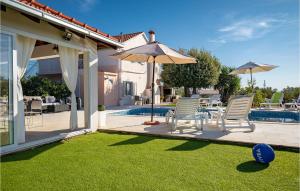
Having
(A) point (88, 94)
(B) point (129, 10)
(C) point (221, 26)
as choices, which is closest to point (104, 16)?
(B) point (129, 10)

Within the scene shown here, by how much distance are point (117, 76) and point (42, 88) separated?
7387mm

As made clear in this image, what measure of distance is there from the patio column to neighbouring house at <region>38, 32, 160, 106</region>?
1268 cm

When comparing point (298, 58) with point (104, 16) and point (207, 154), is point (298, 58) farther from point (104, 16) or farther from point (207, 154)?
point (104, 16)

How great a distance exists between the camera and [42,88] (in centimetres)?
1820

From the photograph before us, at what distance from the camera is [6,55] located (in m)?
5.58

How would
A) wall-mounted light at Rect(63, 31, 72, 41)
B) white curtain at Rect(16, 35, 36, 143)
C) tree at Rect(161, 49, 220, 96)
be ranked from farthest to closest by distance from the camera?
tree at Rect(161, 49, 220, 96) → wall-mounted light at Rect(63, 31, 72, 41) → white curtain at Rect(16, 35, 36, 143)

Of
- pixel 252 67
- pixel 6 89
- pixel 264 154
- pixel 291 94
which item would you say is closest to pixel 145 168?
pixel 264 154

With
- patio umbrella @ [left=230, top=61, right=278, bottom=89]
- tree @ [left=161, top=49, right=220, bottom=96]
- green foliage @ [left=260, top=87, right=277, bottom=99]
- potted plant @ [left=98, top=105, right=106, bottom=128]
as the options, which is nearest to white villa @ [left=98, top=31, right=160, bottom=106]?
tree @ [left=161, top=49, right=220, bottom=96]

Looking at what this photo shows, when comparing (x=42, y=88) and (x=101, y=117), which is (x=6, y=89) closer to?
(x=101, y=117)

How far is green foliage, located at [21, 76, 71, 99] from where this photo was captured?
1811 cm

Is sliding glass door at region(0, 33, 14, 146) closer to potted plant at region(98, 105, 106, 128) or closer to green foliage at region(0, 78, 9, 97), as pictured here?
green foliage at region(0, 78, 9, 97)

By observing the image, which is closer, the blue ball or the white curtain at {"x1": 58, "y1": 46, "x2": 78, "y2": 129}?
the blue ball

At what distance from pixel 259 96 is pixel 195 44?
1309 cm

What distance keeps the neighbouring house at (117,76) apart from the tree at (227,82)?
1128 cm
